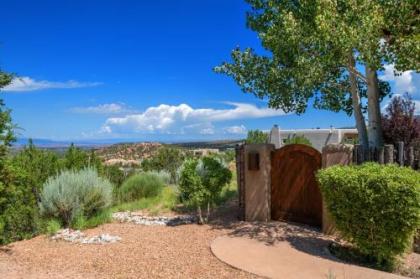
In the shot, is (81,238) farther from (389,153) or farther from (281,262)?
(389,153)

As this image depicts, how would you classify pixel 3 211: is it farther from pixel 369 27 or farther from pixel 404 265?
pixel 369 27

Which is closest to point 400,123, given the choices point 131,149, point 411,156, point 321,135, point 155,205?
point 411,156

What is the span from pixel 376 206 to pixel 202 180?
4.21 metres

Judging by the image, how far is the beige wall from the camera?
993 centimetres

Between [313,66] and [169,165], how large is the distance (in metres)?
13.7

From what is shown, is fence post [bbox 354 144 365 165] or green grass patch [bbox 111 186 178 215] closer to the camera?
fence post [bbox 354 144 365 165]

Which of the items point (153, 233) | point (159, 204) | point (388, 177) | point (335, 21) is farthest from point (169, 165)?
point (388, 177)

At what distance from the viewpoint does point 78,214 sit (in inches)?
389

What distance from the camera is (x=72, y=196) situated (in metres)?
9.89

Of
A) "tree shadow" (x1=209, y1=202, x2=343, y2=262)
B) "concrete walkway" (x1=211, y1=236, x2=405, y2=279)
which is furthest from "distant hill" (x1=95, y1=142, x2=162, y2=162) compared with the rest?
"concrete walkway" (x1=211, y1=236, x2=405, y2=279)

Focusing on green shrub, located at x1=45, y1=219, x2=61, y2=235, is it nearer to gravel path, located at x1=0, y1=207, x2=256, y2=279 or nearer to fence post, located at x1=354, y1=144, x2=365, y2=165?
gravel path, located at x1=0, y1=207, x2=256, y2=279

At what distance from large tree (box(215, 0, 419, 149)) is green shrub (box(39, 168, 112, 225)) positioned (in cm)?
430

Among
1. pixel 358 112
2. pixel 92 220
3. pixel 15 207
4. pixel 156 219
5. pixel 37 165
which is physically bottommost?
pixel 156 219

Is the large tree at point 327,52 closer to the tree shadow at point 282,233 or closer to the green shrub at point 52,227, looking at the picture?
the tree shadow at point 282,233
